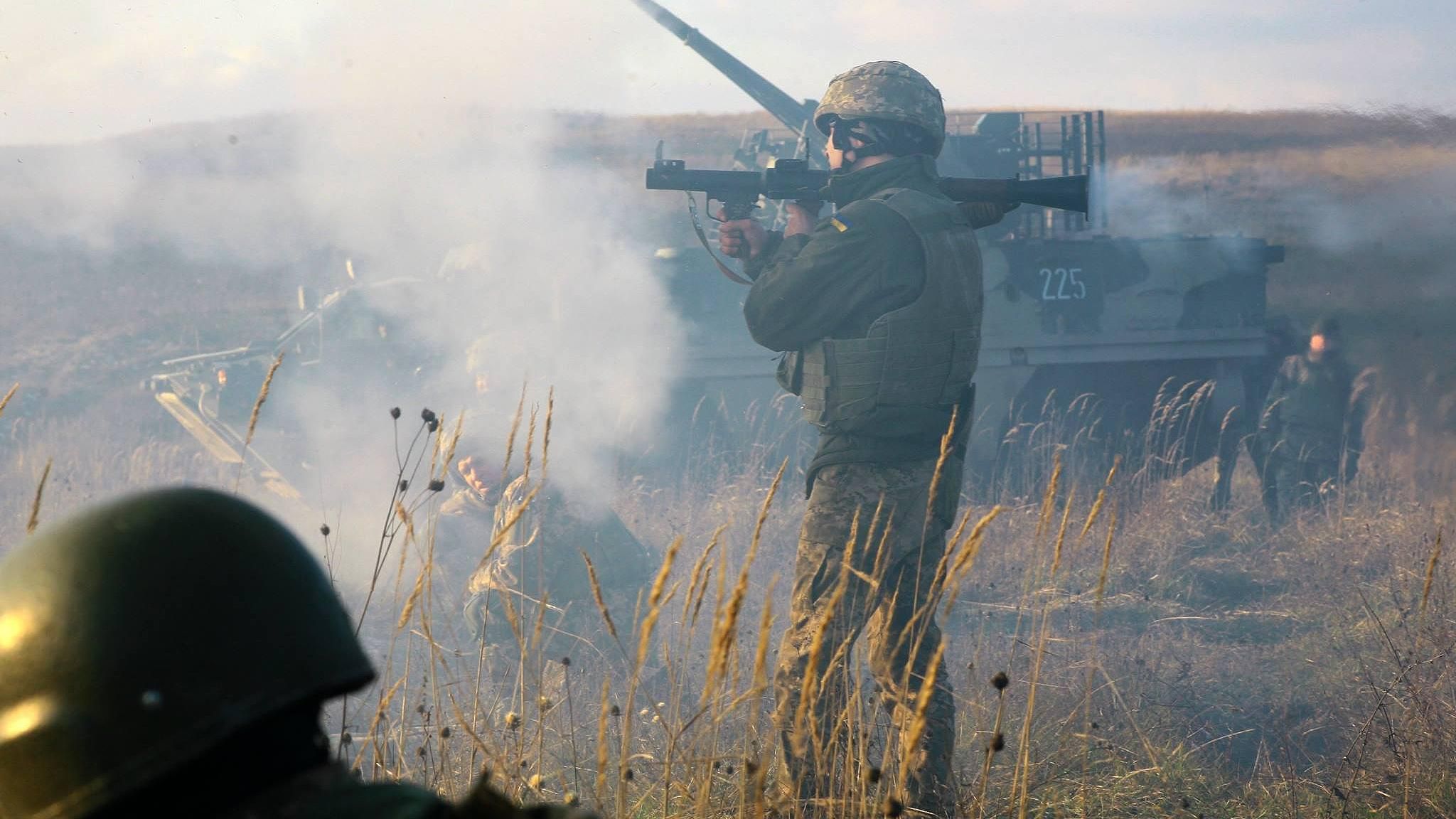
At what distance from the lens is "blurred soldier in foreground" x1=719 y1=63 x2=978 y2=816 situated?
3.41m

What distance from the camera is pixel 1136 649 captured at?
5.52 m

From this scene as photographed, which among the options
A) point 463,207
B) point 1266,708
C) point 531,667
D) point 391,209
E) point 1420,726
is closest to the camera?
point 531,667

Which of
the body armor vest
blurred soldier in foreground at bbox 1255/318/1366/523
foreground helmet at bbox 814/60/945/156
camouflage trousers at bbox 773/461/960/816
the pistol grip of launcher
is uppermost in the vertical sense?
foreground helmet at bbox 814/60/945/156

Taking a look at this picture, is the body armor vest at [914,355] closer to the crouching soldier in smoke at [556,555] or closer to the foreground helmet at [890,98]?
the foreground helmet at [890,98]

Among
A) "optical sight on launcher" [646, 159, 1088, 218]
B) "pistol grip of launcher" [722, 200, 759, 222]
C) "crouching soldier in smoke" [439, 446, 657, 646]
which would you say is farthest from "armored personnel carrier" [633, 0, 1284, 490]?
"pistol grip of launcher" [722, 200, 759, 222]

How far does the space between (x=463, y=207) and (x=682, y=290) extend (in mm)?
5457

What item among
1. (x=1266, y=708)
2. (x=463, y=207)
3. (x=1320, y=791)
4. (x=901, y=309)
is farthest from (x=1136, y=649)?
(x=463, y=207)

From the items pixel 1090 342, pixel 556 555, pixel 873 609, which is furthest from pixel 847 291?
pixel 1090 342

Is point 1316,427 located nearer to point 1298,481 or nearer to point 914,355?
point 1298,481

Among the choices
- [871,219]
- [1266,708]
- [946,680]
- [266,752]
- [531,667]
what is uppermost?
[871,219]

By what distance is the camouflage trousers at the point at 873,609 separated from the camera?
3.11m

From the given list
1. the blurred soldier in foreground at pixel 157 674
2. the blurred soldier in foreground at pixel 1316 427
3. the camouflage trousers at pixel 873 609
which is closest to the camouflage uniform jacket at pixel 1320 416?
the blurred soldier in foreground at pixel 1316 427

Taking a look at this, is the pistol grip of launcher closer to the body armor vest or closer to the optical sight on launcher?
the optical sight on launcher

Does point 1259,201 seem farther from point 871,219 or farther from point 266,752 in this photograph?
point 266,752
